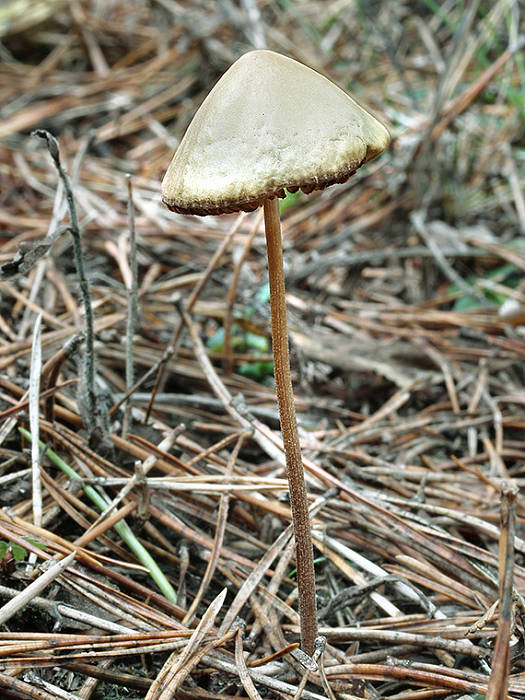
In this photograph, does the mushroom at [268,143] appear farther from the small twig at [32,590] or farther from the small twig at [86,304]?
the small twig at [32,590]

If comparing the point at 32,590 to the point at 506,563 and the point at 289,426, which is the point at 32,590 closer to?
the point at 289,426

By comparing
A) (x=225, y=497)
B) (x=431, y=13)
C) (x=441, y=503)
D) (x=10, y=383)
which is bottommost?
(x=441, y=503)

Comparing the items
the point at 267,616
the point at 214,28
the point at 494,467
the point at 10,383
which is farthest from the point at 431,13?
the point at 267,616

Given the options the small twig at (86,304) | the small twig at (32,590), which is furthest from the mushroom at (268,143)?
the small twig at (32,590)

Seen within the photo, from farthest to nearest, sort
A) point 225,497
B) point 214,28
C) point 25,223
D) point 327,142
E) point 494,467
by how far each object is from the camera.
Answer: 1. point 214,28
2. point 25,223
3. point 494,467
4. point 225,497
5. point 327,142

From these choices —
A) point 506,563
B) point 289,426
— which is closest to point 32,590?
point 289,426

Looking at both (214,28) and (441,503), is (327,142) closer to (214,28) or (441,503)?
(441,503)

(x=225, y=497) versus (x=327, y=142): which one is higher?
(x=327, y=142)

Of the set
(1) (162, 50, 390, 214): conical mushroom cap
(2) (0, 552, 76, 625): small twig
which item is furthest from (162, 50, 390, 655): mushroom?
(2) (0, 552, 76, 625): small twig
